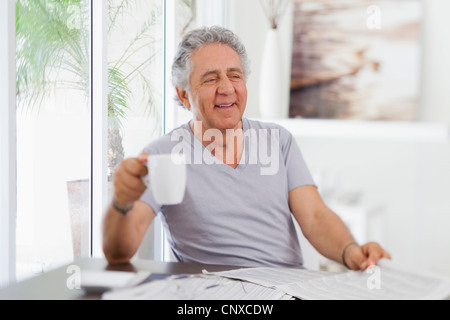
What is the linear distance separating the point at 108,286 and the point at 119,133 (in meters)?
0.44

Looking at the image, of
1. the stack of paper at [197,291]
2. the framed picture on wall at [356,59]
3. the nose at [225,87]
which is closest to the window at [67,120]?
the nose at [225,87]

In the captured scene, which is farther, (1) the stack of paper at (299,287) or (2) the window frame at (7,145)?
(2) the window frame at (7,145)

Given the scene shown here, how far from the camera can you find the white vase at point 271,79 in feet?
7.94

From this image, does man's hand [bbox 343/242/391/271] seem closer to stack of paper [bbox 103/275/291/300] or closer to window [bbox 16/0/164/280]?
stack of paper [bbox 103/275/291/300]

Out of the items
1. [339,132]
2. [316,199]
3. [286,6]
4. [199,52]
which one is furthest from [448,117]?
[199,52]

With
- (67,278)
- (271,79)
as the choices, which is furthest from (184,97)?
(271,79)

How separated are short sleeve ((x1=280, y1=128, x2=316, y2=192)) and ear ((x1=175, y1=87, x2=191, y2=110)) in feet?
0.74

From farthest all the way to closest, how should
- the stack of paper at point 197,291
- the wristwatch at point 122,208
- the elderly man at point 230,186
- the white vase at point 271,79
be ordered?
the white vase at point 271,79, the elderly man at point 230,186, the wristwatch at point 122,208, the stack of paper at point 197,291

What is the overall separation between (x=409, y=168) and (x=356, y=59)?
58 cm

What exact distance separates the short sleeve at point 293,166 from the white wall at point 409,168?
1.23m

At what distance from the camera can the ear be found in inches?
46.5

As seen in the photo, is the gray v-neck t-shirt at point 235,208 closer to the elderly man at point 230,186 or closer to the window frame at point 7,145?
the elderly man at point 230,186

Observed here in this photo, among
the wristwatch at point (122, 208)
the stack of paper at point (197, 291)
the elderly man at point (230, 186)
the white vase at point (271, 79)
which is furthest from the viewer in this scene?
the white vase at point (271, 79)

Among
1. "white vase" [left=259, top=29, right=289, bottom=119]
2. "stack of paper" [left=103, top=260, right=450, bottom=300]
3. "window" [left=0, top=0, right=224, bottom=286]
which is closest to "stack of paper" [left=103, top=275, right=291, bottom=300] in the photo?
"stack of paper" [left=103, top=260, right=450, bottom=300]
